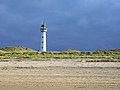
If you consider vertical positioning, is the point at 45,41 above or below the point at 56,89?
above

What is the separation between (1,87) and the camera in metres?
14.4

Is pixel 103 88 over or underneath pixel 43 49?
underneath

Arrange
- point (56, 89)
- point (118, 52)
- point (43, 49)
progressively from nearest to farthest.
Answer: point (56, 89) < point (118, 52) < point (43, 49)

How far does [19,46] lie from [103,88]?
52.7 meters

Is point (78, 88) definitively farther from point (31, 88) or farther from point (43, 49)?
point (43, 49)

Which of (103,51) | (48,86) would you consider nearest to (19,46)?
(103,51)

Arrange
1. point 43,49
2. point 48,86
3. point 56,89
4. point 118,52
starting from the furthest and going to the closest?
1. point 43,49
2. point 118,52
3. point 48,86
4. point 56,89

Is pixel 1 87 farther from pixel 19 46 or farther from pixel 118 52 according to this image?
pixel 19 46

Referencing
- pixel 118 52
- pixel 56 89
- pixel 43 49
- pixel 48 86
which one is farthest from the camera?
pixel 43 49

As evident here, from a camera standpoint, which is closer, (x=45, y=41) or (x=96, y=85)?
(x=96, y=85)

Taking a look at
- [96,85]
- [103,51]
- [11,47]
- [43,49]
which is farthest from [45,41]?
[96,85]

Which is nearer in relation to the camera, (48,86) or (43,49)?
(48,86)

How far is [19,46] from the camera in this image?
65.9 m

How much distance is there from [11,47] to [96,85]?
50788 mm
